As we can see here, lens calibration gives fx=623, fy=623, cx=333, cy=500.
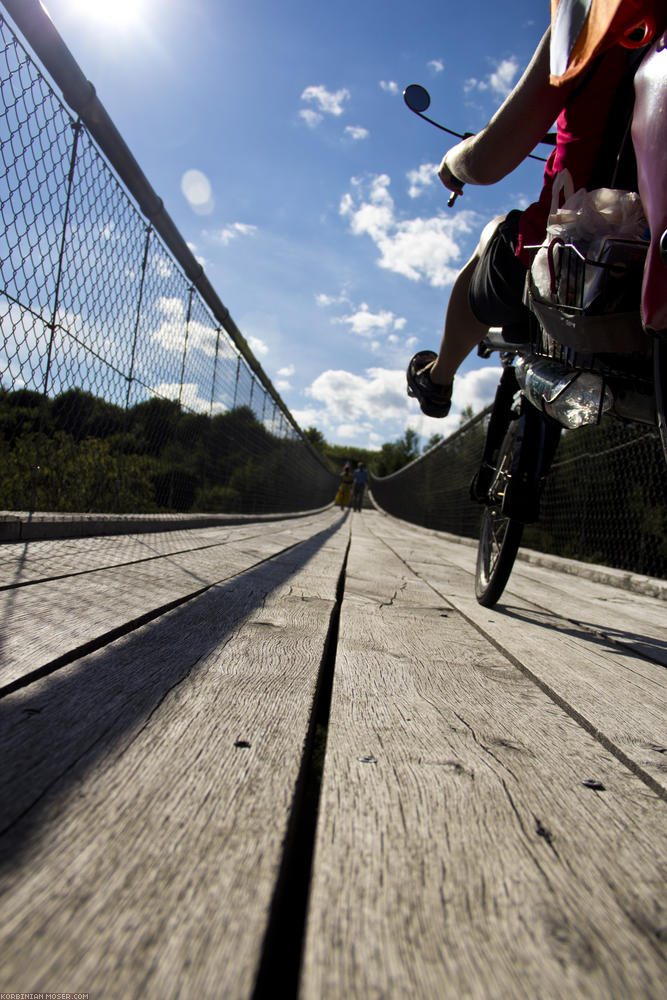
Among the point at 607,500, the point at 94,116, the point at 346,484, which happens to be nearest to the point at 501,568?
the point at 94,116

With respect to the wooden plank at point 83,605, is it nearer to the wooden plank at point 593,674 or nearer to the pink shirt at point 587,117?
the wooden plank at point 593,674

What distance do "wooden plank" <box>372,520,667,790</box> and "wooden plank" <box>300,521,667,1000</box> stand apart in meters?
0.05

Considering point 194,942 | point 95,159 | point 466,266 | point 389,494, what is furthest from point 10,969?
point 389,494

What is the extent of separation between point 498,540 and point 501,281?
946 mm

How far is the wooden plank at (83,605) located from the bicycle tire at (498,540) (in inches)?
31.3

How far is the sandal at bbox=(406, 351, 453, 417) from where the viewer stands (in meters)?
2.26

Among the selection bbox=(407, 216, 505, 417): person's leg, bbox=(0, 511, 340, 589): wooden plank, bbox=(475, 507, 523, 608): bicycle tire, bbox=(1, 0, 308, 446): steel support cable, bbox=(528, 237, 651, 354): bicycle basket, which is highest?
bbox=(1, 0, 308, 446): steel support cable

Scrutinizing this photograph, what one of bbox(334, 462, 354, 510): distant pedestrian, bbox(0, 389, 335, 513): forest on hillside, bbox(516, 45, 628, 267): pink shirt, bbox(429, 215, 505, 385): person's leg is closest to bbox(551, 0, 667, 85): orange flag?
bbox(516, 45, 628, 267): pink shirt

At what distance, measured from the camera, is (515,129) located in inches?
50.5

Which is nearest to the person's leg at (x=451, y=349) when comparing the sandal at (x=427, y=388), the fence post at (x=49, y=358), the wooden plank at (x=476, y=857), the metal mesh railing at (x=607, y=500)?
the sandal at (x=427, y=388)

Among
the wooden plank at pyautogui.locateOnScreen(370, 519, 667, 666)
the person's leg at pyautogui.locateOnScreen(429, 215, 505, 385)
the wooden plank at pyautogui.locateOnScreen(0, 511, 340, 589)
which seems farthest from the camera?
the person's leg at pyautogui.locateOnScreen(429, 215, 505, 385)

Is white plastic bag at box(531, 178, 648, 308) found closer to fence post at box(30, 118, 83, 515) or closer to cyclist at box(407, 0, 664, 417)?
cyclist at box(407, 0, 664, 417)

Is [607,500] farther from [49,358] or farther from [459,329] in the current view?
[49,358]

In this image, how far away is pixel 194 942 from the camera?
0.35m
